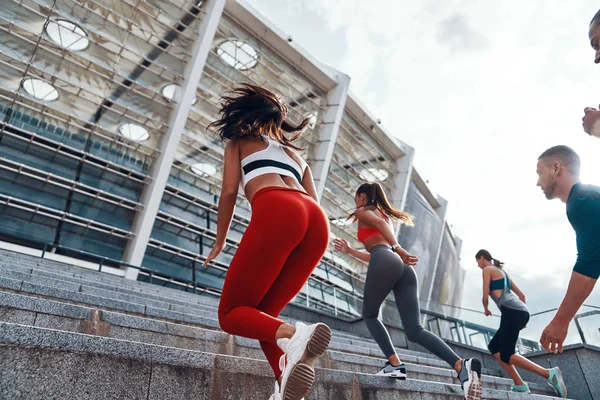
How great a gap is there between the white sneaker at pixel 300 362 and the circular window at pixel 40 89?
2428 centimetres

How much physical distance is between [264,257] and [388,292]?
213 cm

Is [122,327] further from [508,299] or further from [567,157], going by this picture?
[508,299]

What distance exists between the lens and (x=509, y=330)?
539 centimetres

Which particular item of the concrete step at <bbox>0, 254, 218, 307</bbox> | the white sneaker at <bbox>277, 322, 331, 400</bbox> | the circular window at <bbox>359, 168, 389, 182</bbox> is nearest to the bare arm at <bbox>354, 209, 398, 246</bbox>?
the white sneaker at <bbox>277, 322, 331, 400</bbox>

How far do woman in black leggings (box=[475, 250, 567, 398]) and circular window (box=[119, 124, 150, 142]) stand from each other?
21307mm

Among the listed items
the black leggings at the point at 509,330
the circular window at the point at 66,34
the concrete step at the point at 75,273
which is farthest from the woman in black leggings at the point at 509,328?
the circular window at the point at 66,34

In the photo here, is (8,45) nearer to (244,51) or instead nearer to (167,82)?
(167,82)

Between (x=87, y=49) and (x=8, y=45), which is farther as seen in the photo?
(x=87, y=49)

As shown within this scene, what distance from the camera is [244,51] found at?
26594mm

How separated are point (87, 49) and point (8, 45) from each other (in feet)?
10.9

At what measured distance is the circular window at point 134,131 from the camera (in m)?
24.0

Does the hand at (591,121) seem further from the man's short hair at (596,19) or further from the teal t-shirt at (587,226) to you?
the man's short hair at (596,19)

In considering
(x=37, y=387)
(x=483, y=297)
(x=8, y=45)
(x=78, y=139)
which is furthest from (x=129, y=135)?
(x=37, y=387)

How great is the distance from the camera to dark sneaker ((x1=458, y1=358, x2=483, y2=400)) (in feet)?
10.7
